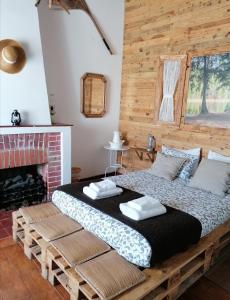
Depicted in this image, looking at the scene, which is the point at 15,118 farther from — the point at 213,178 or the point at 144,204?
the point at 213,178

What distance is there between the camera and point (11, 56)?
2904 millimetres

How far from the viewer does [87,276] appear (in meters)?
1.58

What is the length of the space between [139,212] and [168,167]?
4.72 feet

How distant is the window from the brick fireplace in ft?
6.18

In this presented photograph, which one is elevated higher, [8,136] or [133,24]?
[133,24]

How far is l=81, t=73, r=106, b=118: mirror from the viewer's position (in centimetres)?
425

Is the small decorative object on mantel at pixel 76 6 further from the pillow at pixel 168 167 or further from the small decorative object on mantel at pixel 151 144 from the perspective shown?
the pillow at pixel 168 167

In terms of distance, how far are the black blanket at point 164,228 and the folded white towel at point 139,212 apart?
0.03 m

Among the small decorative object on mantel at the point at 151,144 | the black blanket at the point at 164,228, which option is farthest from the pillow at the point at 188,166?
the black blanket at the point at 164,228

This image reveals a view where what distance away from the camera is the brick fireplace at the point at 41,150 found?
3.13 metres

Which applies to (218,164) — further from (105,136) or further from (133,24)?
(133,24)

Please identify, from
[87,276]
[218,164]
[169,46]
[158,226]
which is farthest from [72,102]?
[87,276]

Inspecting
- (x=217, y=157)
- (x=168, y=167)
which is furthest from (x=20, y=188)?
(x=217, y=157)

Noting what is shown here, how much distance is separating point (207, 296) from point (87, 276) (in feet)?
3.50
